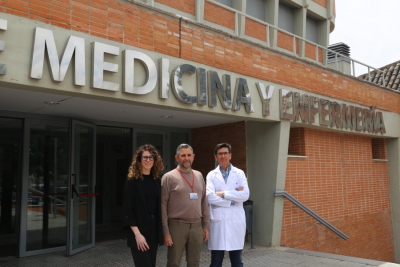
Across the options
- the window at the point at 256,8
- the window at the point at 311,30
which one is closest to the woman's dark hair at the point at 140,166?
the window at the point at 256,8

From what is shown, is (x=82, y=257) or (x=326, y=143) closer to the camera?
(x=82, y=257)

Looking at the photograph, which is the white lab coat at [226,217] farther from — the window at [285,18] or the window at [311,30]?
the window at [311,30]

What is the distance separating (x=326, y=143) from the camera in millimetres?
10062

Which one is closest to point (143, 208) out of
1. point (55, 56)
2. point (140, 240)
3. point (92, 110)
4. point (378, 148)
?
point (140, 240)

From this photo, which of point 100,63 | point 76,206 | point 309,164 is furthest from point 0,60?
point 309,164

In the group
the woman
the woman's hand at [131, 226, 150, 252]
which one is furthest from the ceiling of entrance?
the woman's hand at [131, 226, 150, 252]

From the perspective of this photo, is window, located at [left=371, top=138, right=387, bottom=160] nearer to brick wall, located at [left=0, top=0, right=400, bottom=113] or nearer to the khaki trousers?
brick wall, located at [left=0, top=0, right=400, bottom=113]

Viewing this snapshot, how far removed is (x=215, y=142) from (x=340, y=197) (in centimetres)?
386

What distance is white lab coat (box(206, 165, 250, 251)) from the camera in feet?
14.5

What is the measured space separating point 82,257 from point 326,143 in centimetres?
665

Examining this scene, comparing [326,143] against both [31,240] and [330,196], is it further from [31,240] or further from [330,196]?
[31,240]

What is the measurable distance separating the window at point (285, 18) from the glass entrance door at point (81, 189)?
8368mm

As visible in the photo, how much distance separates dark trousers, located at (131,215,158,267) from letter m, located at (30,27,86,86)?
2.17 meters

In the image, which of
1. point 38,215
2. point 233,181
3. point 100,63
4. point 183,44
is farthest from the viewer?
point 38,215
